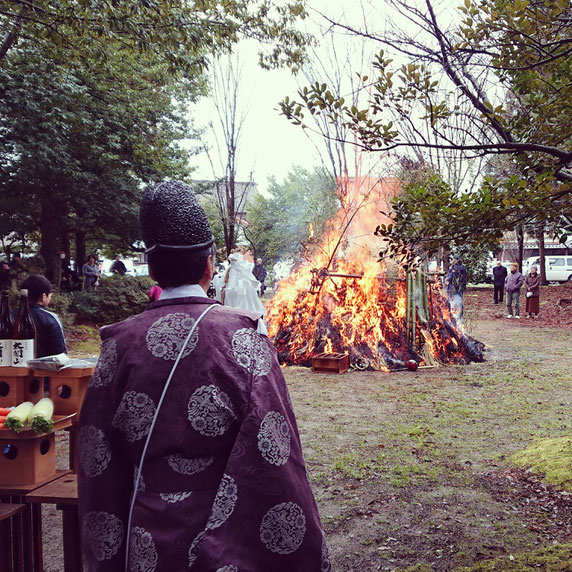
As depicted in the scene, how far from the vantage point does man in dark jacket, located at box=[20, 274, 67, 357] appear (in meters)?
5.14

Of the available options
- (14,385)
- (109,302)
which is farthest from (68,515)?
(109,302)

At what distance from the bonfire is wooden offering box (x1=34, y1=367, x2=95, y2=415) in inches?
328

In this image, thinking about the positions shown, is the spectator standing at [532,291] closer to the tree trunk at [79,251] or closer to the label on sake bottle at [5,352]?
the tree trunk at [79,251]

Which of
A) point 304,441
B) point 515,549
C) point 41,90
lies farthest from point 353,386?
point 41,90

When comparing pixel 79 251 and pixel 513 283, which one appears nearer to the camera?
pixel 513 283

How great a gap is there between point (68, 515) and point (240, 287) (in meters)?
9.98

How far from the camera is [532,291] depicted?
62.5 ft

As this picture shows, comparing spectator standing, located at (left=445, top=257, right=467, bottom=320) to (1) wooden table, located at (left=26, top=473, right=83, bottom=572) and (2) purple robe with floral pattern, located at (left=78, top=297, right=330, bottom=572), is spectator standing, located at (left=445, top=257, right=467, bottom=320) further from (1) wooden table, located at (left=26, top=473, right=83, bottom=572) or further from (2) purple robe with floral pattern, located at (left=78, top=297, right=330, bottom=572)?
(2) purple robe with floral pattern, located at (left=78, top=297, right=330, bottom=572)

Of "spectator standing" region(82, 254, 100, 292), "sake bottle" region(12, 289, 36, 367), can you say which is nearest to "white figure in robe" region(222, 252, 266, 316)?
"spectator standing" region(82, 254, 100, 292)

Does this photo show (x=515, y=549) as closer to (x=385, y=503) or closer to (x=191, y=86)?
(x=385, y=503)

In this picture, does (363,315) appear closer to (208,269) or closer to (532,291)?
(208,269)

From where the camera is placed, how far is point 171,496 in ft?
5.10

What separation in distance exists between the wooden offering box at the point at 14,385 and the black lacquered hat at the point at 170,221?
176cm

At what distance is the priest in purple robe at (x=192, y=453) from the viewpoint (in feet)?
5.01
